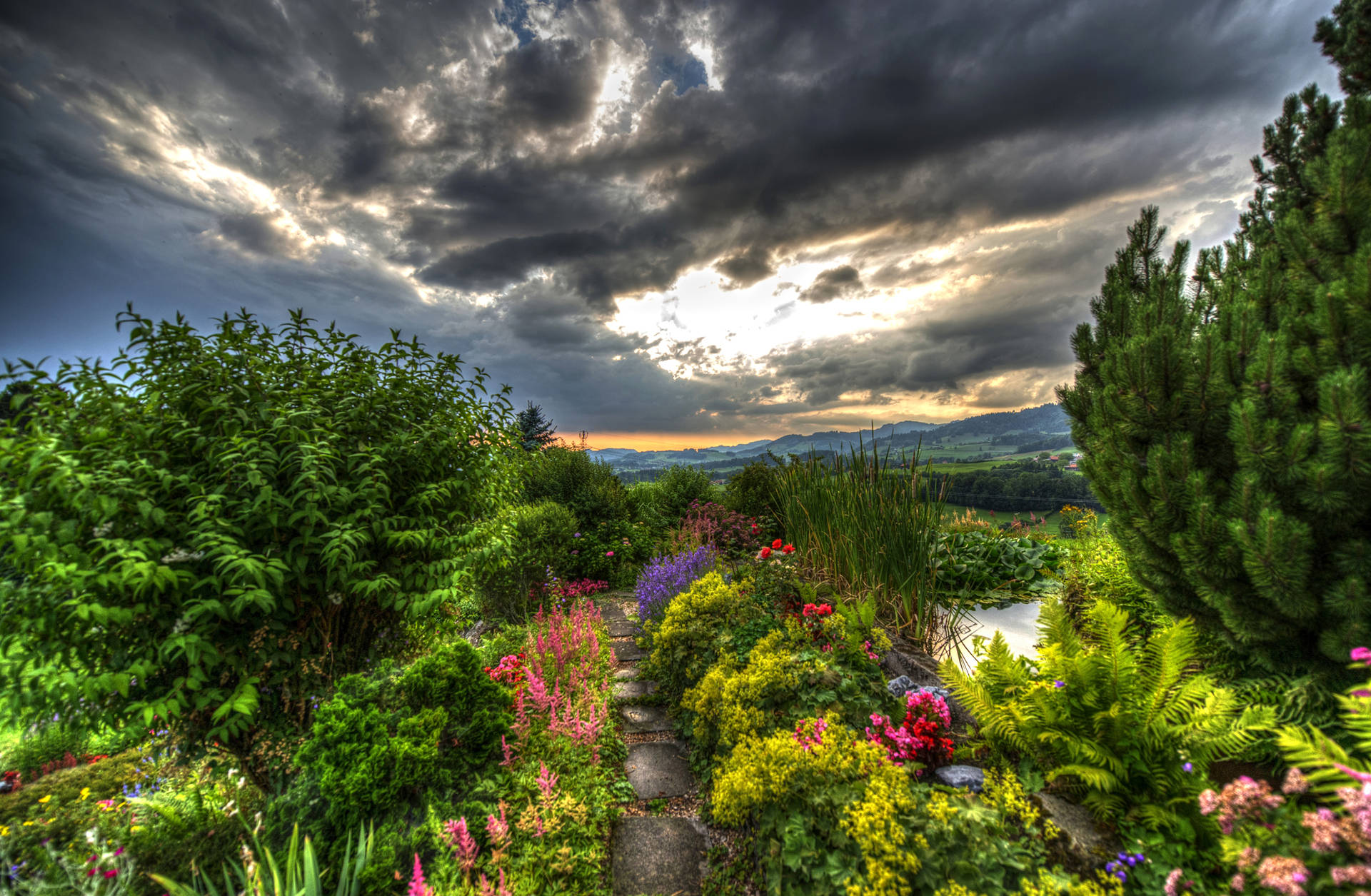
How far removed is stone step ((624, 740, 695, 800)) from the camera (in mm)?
2699

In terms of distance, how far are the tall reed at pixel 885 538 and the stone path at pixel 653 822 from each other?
6.93ft

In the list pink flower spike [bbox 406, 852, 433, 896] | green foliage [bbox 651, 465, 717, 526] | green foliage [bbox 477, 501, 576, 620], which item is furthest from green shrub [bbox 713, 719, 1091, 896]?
green foliage [bbox 651, 465, 717, 526]

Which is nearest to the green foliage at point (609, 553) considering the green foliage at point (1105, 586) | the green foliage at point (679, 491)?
the green foliage at point (679, 491)

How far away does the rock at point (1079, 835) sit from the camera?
1623 mm

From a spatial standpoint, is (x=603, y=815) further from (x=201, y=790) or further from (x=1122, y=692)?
(x=201, y=790)

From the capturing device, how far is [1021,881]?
1.45m

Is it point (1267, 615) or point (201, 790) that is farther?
point (201, 790)

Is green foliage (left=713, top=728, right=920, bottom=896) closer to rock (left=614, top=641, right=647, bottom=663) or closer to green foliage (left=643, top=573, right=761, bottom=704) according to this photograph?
green foliage (left=643, top=573, right=761, bottom=704)

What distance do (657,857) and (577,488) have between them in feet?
20.9

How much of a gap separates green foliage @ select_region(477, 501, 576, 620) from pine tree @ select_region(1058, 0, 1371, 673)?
507 cm

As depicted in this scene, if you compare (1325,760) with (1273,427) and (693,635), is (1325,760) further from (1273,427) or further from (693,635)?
(693,635)

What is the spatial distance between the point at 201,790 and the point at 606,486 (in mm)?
5970

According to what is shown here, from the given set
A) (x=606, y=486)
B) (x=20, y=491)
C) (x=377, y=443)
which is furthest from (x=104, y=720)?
Result: (x=606, y=486)

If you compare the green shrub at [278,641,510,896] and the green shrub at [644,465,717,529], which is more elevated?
the green shrub at [644,465,717,529]
